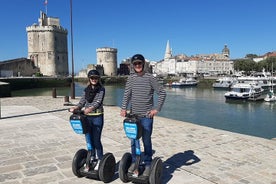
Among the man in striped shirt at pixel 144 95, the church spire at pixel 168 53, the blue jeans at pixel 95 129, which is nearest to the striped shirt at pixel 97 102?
the blue jeans at pixel 95 129

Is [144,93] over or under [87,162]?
over

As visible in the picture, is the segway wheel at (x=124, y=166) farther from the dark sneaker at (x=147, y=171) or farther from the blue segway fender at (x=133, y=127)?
the blue segway fender at (x=133, y=127)

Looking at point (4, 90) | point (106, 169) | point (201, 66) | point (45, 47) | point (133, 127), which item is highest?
point (45, 47)

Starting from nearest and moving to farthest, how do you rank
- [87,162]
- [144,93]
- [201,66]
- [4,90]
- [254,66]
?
[144,93] < [87,162] < [4,90] < [254,66] < [201,66]

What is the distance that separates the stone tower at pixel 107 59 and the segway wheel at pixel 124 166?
80.9m

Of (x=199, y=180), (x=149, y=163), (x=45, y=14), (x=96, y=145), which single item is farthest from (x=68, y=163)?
(x=45, y=14)

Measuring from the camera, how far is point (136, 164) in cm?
393

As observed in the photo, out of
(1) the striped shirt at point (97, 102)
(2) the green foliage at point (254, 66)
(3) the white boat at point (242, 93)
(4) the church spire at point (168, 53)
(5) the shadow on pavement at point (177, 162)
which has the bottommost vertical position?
(3) the white boat at point (242, 93)

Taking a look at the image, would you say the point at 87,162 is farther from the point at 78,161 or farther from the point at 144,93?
the point at 144,93

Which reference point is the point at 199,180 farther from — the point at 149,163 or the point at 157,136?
the point at 157,136

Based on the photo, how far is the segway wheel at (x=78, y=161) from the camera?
4316 millimetres

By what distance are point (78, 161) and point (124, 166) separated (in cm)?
80

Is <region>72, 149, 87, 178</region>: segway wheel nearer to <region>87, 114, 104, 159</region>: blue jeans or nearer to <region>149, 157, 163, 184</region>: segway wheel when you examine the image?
<region>87, 114, 104, 159</region>: blue jeans

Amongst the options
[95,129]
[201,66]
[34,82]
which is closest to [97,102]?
[95,129]
